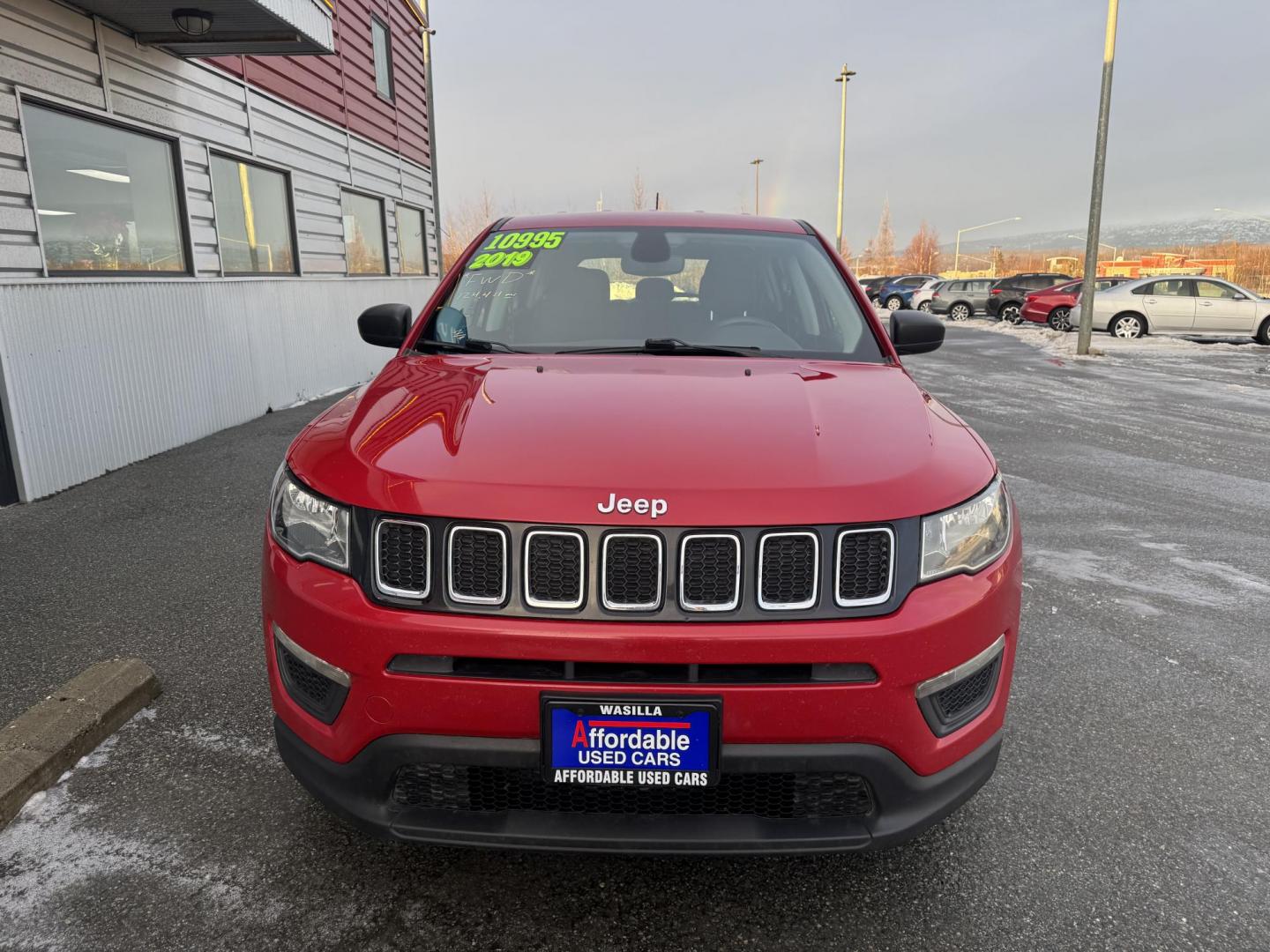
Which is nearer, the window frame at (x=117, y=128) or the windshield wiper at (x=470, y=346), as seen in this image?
the windshield wiper at (x=470, y=346)

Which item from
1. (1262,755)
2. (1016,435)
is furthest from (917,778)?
(1016,435)

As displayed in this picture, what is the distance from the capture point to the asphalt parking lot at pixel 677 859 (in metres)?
2.02

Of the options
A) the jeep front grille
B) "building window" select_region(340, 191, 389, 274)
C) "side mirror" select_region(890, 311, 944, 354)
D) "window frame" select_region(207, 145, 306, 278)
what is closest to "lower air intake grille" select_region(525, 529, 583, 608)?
the jeep front grille

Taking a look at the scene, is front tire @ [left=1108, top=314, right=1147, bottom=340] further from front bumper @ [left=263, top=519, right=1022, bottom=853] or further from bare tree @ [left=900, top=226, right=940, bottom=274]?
bare tree @ [left=900, top=226, right=940, bottom=274]

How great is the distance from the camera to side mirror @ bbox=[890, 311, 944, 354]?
10.6 feet

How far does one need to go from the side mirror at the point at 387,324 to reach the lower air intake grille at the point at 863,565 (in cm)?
213

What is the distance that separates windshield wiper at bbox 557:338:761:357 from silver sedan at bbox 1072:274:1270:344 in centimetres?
1865

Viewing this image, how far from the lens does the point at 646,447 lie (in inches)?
76.2

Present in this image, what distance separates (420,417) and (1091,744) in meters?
2.41

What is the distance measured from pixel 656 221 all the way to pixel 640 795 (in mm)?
2453

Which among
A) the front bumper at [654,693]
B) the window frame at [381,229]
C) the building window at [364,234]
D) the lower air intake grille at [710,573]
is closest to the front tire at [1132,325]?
the window frame at [381,229]

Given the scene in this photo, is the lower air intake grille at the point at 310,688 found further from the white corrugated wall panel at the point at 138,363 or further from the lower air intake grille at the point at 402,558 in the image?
the white corrugated wall panel at the point at 138,363

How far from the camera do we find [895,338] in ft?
10.7

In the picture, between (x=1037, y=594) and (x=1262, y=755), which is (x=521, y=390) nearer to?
(x=1262, y=755)
